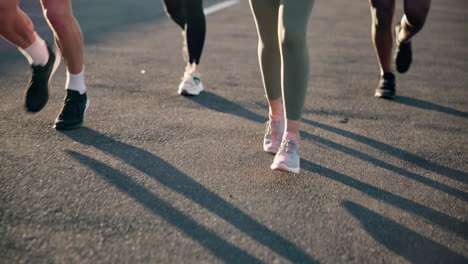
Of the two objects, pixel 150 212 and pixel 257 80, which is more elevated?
pixel 150 212

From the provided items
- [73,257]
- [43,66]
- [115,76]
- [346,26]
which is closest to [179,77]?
[115,76]

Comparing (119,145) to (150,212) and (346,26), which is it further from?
(346,26)

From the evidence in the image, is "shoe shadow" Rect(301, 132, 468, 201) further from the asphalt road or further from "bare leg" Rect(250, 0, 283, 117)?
"bare leg" Rect(250, 0, 283, 117)

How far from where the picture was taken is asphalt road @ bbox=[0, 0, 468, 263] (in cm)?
197

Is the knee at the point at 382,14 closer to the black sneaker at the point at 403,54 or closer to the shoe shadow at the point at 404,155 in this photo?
the black sneaker at the point at 403,54

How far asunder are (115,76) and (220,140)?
6.22 ft

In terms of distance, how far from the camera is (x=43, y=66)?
317 cm

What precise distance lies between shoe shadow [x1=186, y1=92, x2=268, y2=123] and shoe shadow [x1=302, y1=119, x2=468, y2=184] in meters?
0.40

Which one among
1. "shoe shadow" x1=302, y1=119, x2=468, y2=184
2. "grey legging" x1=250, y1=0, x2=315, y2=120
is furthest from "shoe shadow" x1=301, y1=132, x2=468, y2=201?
"grey legging" x1=250, y1=0, x2=315, y2=120

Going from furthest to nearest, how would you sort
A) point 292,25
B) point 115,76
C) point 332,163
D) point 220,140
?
1. point 115,76
2. point 220,140
3. point 332,163
4. point 292,25

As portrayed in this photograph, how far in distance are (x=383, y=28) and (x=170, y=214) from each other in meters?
2.76

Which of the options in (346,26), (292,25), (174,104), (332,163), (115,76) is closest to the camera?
(292,25)

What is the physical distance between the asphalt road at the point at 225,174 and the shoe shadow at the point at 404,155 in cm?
1

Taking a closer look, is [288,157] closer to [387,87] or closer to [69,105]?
[69,105]
